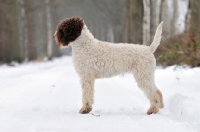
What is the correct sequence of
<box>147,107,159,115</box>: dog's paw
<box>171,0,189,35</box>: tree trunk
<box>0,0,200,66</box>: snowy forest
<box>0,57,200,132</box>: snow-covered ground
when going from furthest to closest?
<box>171,0,189,35</box>: tree trunk, <box>0,0,200,66</box>: snowy forest, <box>147,107,159,115</box>: dog's paw, <box>0,57,200,132</box>: snow-covered ground

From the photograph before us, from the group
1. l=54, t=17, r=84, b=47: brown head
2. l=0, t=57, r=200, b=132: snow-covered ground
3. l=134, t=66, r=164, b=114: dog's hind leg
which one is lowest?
l=0, t=57, r=200, b=132: snow-covered ground

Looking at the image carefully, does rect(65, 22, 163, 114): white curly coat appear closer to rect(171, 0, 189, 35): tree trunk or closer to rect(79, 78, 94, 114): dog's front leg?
rect(79, 78, 94, 114): dog's front leg

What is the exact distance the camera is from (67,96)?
6422 millimetres

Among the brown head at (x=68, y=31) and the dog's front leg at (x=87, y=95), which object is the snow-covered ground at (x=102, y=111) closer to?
the dog's front leg at (x=87, y=95)

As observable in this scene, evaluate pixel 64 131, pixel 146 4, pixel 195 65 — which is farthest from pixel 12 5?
pixel 64 131

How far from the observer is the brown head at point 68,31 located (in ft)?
15.2

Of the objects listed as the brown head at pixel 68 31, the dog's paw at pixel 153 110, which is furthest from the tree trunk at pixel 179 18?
the brown head at pixel 68 31

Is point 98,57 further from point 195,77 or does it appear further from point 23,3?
point 23,3

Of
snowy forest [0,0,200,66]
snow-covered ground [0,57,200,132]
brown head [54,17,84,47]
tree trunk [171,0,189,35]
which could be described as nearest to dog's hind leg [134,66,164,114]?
snow-covered ground [0,57,200,132]

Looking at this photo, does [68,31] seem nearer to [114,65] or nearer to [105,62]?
[105,62]

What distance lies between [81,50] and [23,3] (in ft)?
65.7

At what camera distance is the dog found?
4.60m

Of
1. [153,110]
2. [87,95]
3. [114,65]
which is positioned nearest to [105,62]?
[114,65]

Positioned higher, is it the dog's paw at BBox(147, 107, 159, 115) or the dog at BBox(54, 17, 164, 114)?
the dog at BBox(54, 17, 164, 114)
